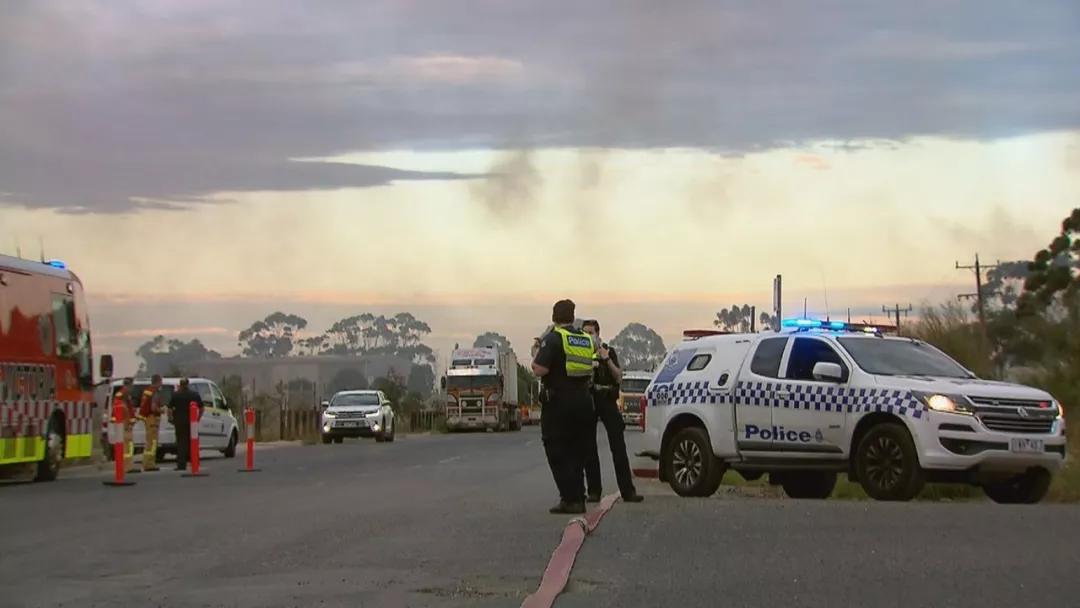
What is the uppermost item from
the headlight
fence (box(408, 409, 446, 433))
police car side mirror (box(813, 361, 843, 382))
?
police car side mirror (box(813, 361, 843, 382))

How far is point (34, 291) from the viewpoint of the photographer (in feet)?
76.5

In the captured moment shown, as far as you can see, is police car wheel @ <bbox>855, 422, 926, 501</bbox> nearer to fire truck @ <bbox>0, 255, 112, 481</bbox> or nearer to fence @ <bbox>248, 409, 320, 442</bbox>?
fire truck @ <bbox>0, 255, 112, 481</bbox>

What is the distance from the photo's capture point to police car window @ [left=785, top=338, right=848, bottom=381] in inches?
646

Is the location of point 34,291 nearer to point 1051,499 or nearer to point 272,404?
point 1051,499

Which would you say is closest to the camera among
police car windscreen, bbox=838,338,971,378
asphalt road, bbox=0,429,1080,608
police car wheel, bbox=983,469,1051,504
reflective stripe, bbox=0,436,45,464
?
asphalt road, bbox=0,429,1080,608

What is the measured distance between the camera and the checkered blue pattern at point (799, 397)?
15250 mm

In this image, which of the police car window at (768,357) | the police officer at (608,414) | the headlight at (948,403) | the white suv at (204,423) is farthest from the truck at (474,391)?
the headlight at (948,403)

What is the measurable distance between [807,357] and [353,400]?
1253 inches

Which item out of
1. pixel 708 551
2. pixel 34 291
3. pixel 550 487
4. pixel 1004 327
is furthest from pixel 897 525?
pixel 1004 327

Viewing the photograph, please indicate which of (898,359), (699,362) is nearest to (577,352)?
(699,362)

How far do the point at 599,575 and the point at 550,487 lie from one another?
9.93m

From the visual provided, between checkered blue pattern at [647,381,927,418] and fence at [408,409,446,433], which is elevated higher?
checkered blue pattern at [647,381,927,418]

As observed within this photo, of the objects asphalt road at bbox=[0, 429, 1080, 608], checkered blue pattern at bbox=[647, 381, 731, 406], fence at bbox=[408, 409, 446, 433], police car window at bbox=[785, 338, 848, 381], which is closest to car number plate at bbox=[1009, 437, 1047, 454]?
asphalt road at bbox=[0, 429, 1080, 608]

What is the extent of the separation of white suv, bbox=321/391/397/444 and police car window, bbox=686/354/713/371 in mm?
29202
